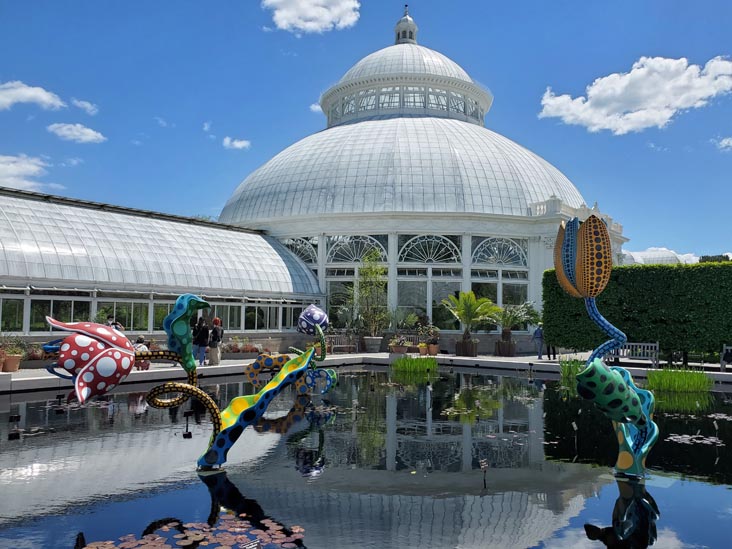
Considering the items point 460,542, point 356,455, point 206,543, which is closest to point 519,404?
point 356,455

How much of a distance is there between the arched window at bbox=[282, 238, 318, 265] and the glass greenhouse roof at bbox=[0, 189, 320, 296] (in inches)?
36.9

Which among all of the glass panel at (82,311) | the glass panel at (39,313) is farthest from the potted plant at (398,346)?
the glass panel at (39,313)

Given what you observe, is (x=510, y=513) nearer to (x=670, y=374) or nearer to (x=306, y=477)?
(x=306, y=477)

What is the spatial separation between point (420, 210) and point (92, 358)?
89.9ft

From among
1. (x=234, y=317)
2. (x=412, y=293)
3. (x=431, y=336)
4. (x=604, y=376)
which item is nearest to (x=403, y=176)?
(x=412, y=293)

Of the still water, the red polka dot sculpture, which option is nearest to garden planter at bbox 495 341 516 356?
the still water

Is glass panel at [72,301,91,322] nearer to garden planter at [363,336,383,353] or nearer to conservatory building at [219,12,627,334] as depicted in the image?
garden planter at [363,336,383,353]

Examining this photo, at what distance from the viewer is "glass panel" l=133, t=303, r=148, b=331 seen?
26.9 metres

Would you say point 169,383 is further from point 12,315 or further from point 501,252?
point 501,252

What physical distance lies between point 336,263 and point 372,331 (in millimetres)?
5672

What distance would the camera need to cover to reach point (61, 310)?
79.6ft

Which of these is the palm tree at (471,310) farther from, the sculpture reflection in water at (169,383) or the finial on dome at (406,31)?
the finial on dome at (406,31)

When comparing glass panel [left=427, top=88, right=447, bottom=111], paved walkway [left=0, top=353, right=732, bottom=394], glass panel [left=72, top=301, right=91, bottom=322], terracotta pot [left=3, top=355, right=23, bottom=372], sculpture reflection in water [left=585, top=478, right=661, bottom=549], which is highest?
glass panel [left=427, top=88, right=447, bottom=111]

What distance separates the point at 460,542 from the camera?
628 cm
